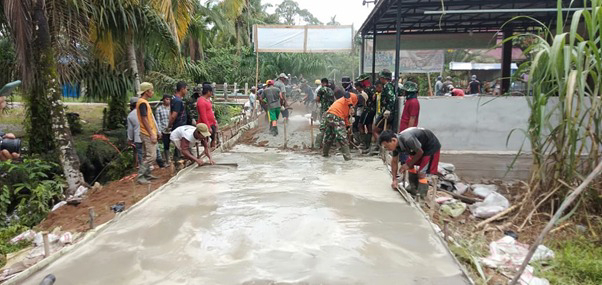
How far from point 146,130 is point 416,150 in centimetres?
394

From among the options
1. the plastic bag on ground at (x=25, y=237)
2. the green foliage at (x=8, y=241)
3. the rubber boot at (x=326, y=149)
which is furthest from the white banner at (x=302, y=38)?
the plastic bag on ground at (x=25, y=237)

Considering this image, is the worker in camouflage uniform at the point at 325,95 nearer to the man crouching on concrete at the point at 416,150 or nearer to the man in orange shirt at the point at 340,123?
the man in orange shirt at the point at 340,123

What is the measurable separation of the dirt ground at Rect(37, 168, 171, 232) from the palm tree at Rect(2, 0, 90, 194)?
80 centimetres

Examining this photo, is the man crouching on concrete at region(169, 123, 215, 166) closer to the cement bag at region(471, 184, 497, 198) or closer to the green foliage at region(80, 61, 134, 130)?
the cement bag at region(471, 184, 497, 198)

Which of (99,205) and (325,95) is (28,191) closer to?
(99,205)

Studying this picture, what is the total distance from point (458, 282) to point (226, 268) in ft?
5.38

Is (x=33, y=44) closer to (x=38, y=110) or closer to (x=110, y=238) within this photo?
(x=38, y=110)

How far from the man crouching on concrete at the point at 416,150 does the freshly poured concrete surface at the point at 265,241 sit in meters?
0.40

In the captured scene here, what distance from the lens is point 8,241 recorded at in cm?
575

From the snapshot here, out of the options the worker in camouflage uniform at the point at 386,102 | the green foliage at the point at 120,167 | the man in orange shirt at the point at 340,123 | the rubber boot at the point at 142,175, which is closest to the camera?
the rubber boot at the point at 142,175

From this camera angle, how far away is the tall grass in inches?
180

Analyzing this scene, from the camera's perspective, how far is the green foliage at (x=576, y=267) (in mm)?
4076

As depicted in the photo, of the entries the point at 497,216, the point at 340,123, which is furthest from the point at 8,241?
the point at 497,216

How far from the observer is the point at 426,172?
228 inches
